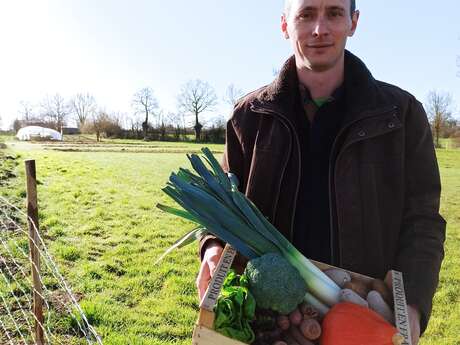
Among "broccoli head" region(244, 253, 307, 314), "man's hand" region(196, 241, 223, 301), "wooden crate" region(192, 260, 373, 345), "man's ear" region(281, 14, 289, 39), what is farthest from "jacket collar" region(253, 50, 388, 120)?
"wooden crate" region(192, 260, 373, 345)

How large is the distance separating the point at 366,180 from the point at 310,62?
0.55 meters

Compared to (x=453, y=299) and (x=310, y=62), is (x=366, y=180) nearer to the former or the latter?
(x=310, y=62)

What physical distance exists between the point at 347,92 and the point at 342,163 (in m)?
0.33

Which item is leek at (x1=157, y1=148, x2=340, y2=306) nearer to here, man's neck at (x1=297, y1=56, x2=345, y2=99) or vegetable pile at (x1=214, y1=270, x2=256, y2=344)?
vegetable pile at (x1=214, y1=270, x2=256, y2=344)

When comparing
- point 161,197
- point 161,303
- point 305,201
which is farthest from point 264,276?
point 161,197

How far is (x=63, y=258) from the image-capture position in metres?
6.16

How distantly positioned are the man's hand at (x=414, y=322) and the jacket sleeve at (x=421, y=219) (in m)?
0.06

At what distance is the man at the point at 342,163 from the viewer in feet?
5.92

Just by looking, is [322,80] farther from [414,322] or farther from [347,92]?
Result: [414,322]

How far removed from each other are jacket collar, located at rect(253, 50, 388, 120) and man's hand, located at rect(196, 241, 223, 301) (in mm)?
667

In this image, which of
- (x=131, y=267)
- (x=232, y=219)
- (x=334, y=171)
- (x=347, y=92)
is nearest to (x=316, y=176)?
(x=334, y=171)

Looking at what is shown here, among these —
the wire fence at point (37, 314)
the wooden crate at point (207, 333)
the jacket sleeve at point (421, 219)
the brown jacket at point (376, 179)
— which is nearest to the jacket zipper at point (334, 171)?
the brown jacket at point (376, 179)

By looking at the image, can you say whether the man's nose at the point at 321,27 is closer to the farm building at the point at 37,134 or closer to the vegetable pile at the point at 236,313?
the vegetable pile at the point at 236,313

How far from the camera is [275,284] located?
1.33 metres
